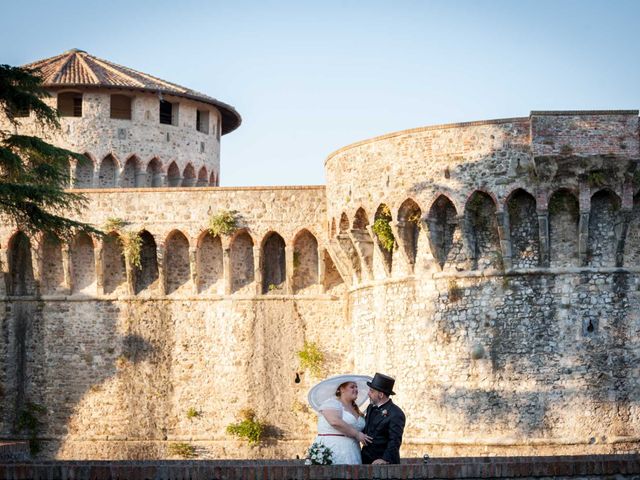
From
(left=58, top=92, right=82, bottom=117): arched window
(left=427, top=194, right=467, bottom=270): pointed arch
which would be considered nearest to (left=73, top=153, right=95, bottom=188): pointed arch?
(left=58, top=92, right=82, bottom=117): arched window

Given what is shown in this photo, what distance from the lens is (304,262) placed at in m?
39.5

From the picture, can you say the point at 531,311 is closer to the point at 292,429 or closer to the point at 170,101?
the point at 292,429

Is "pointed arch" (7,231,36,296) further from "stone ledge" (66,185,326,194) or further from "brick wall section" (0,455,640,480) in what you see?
"brick wall section" (0,455,640,480)

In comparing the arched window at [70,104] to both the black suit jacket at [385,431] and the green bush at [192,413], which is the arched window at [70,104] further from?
the black suit jacket at [385,431]

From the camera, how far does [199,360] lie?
3981cm

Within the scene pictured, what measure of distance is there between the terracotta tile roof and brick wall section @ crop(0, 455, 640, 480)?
89.5 ft

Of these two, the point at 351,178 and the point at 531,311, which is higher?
the point at 351,178

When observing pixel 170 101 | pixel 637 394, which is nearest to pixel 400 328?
pixel 637 394

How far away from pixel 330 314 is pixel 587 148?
10.0 m

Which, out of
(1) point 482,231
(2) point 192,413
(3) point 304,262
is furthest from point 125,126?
(1) point 482,231

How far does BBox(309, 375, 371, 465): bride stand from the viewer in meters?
19.9

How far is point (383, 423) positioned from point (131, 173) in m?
29.3

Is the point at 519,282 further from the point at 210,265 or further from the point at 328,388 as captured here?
the point at 328,388

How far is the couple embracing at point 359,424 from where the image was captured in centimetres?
1995
